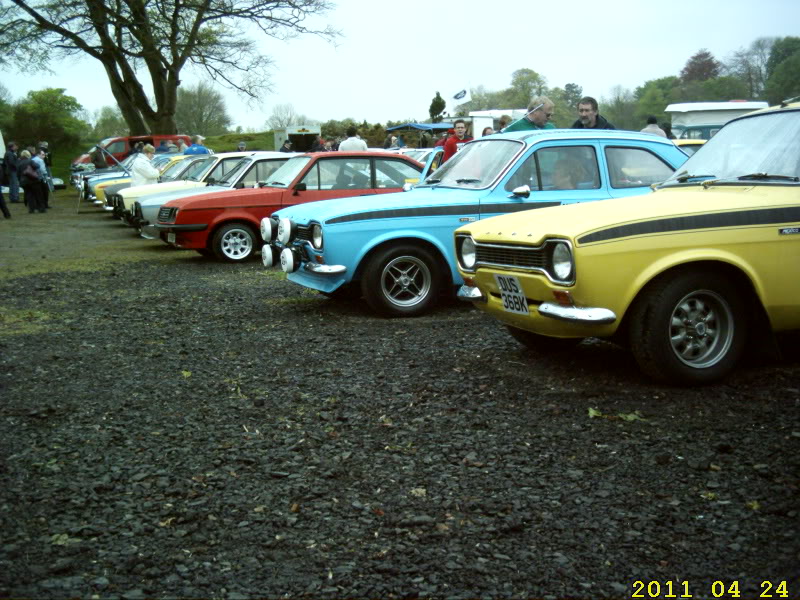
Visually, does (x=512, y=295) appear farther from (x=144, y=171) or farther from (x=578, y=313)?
(x=144, y=171)

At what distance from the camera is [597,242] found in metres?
5.05

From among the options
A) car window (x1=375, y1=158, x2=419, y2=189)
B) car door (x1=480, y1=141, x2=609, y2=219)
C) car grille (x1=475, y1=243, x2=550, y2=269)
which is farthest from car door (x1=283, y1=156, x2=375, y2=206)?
car grille (x1=475, y1=243, x2=550, y2=269)

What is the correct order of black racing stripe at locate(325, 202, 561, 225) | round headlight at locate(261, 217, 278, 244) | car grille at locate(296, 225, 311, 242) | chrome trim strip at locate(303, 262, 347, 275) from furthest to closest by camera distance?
round headlight at locate(261, 217, 278, 244), car grille at locate(296, 225, 311, 242), chrome trim strip at locate(303, 262, 347, 275), black racing stripe at locate(325, 202, 561, 225)

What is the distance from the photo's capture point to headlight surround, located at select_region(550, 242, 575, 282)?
5117 millimetres

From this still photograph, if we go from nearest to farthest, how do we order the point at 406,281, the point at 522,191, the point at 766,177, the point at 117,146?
the point at 766,177, the point at 522,191, the point at 406,281, the point at 117,146

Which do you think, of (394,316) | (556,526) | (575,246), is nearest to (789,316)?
(575,246)

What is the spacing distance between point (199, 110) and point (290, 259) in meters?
66.9

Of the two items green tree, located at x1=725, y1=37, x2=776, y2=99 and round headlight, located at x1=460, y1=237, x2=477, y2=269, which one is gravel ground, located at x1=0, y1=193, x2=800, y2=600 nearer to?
round headlight, located at x1=460, y1=237, x2=477, y2=269

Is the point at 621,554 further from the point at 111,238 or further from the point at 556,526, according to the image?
the point at 111,238

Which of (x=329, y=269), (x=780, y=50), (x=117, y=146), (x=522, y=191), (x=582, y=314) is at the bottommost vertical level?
(x=582, y=314)

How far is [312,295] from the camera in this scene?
996 centimetres

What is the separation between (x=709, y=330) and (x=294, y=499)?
2.82 meters

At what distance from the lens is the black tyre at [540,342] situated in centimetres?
638

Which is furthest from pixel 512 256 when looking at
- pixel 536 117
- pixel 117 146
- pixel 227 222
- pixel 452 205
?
pixel 117 146
